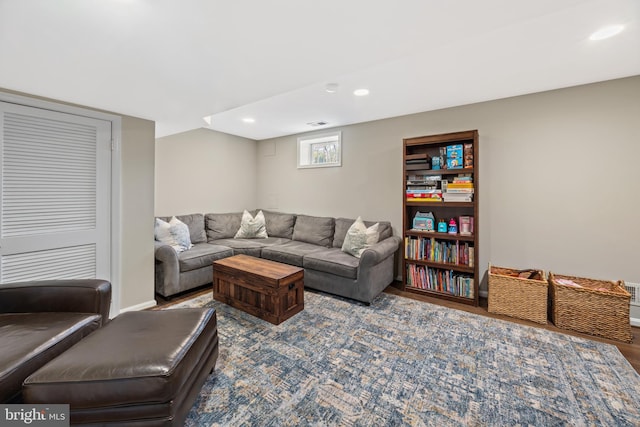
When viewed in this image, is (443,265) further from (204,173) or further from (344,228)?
(204,173)

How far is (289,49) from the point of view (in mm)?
1540

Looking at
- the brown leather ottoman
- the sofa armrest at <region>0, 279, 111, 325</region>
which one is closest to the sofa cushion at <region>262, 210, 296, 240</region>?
the sofa armrest at <region>0, 279, 111, 325</region>

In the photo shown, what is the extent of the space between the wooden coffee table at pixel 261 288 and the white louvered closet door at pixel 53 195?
1082 millimetres

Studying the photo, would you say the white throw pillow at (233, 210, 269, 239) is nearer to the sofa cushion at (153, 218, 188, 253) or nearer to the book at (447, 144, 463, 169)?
the sofa cushion at (153, 218, 188, 253)

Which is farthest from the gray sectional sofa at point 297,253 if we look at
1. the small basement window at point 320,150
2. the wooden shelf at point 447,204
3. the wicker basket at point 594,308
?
the wicker basket at point 594,308

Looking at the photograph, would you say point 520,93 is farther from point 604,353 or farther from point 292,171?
point 292,171

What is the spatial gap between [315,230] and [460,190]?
2097mm

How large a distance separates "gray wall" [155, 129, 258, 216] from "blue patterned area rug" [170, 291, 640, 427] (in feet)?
7.70

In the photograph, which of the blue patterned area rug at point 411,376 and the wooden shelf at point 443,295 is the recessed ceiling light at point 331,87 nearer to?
the blue patterned area rug at point 411,376

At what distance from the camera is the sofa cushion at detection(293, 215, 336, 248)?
4.01m

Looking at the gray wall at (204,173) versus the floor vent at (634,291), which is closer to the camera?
the floor vent at (634,291)

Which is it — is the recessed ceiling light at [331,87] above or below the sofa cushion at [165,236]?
above

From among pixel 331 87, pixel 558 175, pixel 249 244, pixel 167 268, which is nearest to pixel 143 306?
pixel 167 268

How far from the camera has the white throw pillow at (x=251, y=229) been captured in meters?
4.36
